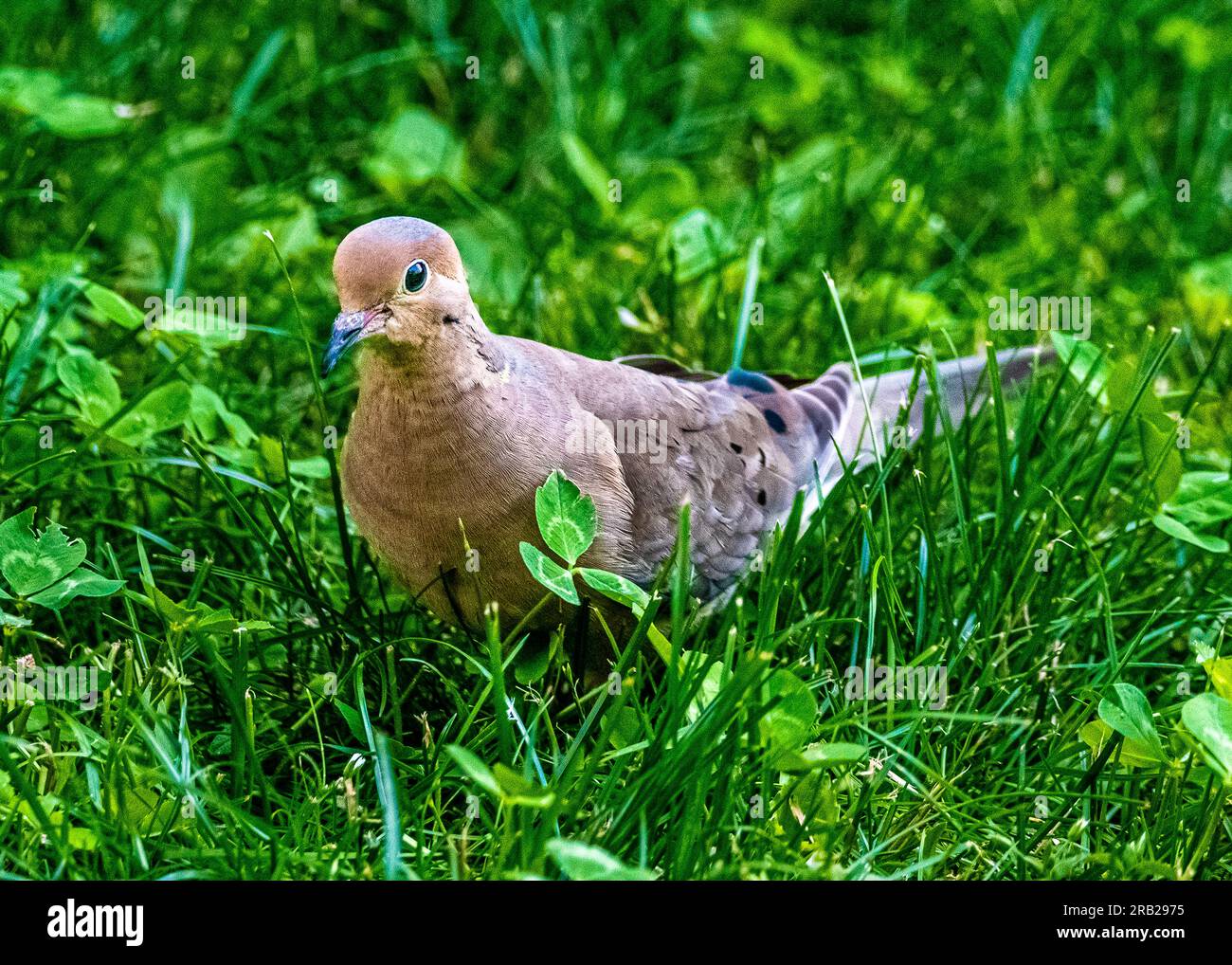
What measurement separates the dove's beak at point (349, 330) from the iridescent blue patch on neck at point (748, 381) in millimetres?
1284

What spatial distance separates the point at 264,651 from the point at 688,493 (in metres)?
1.06

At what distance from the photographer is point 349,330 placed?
9.30ft

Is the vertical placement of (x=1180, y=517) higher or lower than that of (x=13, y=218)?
lower

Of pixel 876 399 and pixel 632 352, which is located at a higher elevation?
pixel 632 352

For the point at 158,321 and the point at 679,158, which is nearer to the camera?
the point at 158,321

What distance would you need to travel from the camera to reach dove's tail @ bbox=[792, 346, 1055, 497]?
Answer: 3990 millimetres

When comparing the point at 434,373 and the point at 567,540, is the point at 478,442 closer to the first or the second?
the point at 434,373

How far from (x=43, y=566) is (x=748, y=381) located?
186 centimetres

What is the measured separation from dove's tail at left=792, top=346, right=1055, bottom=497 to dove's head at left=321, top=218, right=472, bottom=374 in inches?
53.0

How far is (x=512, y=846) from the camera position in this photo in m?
2.58

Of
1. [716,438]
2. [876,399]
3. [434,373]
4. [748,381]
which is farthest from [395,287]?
[876,399]

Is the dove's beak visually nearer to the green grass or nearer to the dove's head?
the dove's head
